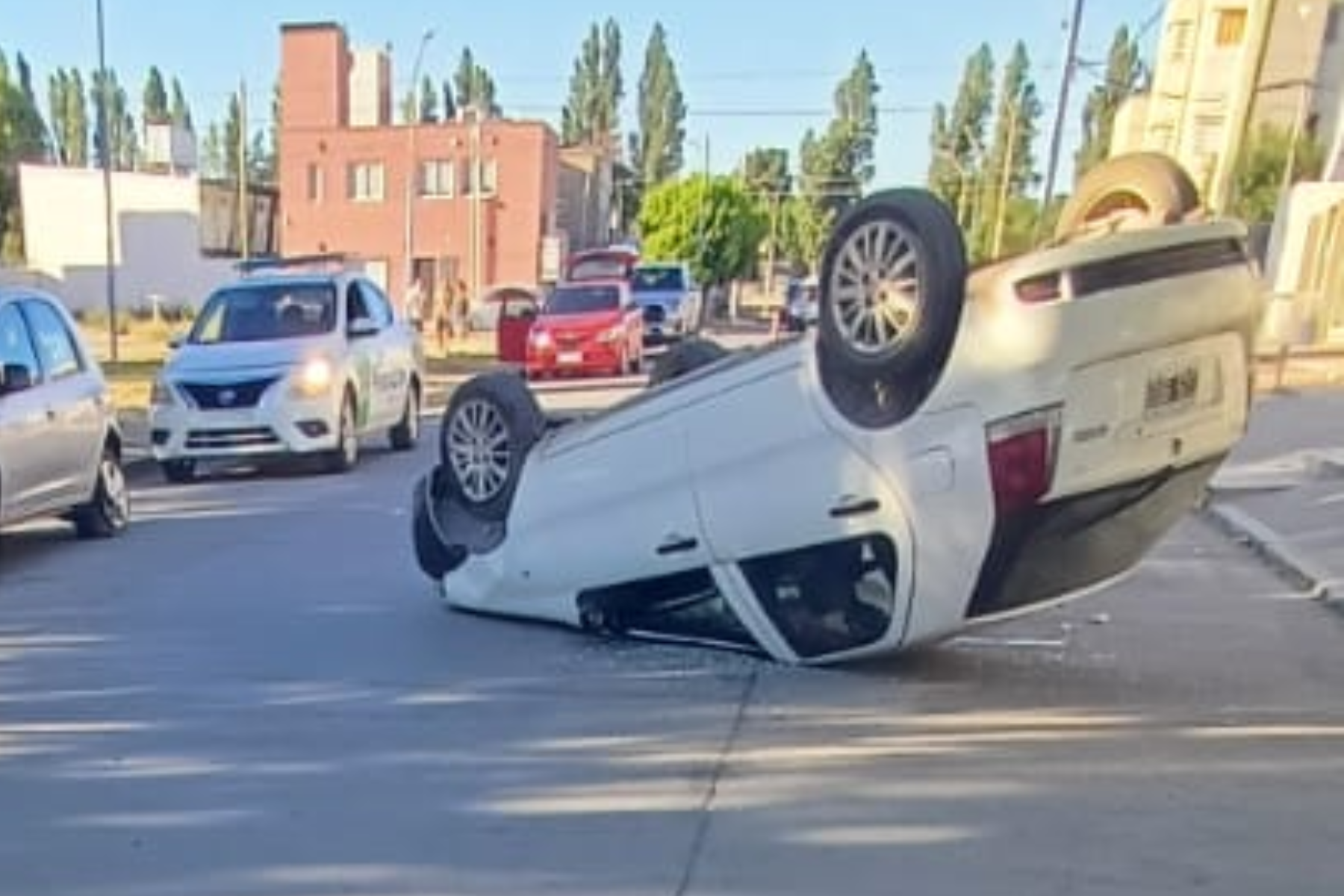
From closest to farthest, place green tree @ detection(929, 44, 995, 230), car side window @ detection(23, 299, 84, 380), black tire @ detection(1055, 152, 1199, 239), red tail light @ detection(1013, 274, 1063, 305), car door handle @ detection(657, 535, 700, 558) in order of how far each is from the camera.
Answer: red tail light @ detection(1013, 274, 1063, 305) < black tire @ detection(1055, 152, 1199, 239) < car door handle @ detection(657, 535, 700, 558) < car side window @ detection(23, 299, 84, 380) < green tree @ detection(929, 44, 995, 230)

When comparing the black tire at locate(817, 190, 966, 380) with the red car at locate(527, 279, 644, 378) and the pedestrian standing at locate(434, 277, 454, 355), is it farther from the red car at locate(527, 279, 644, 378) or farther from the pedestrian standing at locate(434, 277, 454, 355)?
the pedestrian standing at locate(434, 277, 454, 355)

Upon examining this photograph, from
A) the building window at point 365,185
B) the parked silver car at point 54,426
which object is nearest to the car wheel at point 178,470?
the parked silver car at point 54,426

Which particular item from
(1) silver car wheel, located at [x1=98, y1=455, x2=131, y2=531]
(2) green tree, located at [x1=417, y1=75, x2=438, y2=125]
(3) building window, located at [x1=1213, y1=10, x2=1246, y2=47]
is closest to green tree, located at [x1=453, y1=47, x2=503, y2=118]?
(2) green tree, located at [x1=417, y1=75, x2=438, y2=125]

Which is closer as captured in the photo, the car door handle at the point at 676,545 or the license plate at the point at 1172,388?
the license plate at the point at 1172,388

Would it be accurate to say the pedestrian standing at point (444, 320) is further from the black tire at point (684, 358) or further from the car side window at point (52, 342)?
the black tire at point (684, 358)

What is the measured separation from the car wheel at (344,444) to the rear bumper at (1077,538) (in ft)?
33.7

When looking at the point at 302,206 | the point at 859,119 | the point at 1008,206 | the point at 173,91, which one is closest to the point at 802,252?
the point at 859,119

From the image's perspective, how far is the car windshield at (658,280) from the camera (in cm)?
4250

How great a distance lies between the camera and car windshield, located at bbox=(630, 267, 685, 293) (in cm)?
4250

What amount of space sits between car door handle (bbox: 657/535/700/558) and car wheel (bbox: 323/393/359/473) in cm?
→ 911

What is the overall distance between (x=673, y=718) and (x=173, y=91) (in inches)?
4914

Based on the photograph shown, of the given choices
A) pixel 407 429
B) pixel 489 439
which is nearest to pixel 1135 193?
pixel 489 439

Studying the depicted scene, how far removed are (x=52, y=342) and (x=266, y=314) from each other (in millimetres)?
5319

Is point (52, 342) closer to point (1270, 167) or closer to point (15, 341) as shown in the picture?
point (15, 341)
